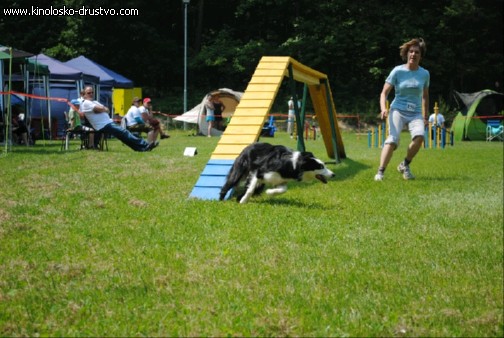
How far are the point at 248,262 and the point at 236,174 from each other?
2.48 metres

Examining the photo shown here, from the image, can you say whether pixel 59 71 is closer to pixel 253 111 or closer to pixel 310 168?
pixel 253 111

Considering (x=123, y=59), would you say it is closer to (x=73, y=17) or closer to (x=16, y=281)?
(x=73, y=17)

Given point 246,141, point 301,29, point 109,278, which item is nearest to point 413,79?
point 246,141

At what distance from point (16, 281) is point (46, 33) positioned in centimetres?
2131

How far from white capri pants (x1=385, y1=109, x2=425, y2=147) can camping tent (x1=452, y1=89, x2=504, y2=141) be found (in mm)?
15569

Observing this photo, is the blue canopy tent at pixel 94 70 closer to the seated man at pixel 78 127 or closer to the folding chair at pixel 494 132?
the seated man at pixel 78 127

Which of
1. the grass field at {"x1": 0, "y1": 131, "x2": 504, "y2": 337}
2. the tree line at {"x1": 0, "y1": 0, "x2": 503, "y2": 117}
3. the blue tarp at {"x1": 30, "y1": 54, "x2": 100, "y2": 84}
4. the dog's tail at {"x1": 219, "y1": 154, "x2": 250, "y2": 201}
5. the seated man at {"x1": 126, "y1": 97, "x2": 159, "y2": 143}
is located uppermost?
the tree line at {"x1": 0, "y1": 0, "x2": 503, "y2": 117}

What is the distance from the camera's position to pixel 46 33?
75.7 feet

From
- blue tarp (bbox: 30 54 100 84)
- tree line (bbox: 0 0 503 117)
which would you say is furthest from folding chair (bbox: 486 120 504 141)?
blue tarp (bbox: 30 54 100 84)

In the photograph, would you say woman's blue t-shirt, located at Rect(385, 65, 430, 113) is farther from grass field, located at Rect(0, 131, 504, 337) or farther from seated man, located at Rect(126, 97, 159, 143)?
seated man, located at Rect(126, 97, 159, 143)

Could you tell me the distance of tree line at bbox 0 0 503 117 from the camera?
104 ft

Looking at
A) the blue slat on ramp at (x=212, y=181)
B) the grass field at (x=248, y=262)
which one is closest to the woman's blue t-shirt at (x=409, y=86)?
the grass field at (x=248, y=262)

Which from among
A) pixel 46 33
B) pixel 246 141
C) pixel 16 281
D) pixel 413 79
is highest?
pixel 46 33

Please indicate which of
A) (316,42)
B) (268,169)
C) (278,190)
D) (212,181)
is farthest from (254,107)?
(316,42)
